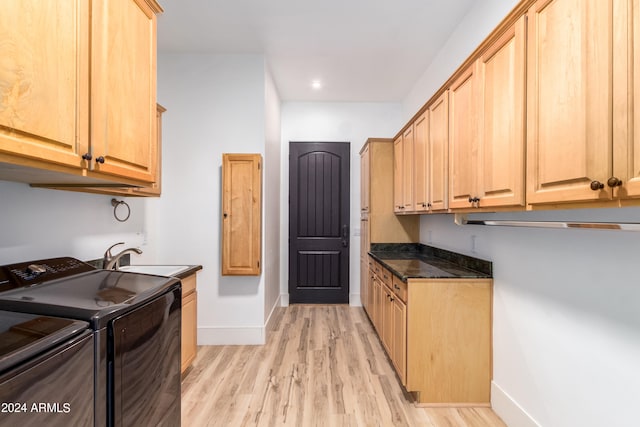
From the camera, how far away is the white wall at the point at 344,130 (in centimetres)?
448

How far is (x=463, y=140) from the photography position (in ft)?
6.31

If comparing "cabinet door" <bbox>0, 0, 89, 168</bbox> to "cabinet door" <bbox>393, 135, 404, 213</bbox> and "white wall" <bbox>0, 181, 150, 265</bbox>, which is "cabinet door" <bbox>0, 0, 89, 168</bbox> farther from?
"cabinet door" <bbox>393, 135, 404, 213</bbox>

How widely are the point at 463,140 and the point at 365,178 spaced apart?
206 centimetres

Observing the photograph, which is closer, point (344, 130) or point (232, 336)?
point (232, 336)

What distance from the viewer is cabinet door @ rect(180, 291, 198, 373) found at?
2.32 meters

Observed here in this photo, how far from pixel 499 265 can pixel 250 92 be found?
2.77 meters

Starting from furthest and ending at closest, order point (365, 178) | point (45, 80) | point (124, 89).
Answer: point (365, 178) < point (124, 89) < point (45, 80)

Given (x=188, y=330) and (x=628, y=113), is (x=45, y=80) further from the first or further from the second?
(x=188, y=330)

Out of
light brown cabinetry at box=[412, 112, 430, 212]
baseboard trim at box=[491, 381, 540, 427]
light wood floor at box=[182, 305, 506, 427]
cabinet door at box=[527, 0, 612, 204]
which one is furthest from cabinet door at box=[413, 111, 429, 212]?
light wood floor at box=[182, 305, 506, 427]

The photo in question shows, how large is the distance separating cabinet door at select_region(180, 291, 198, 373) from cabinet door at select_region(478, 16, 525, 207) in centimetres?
223

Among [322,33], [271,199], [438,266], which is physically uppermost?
[322,33]

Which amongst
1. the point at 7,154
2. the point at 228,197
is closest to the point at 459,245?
the point at 228,197

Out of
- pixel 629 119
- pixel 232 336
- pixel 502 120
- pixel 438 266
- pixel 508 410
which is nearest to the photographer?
pixel 629 119

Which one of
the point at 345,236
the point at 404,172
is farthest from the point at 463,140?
the point at 345,236
